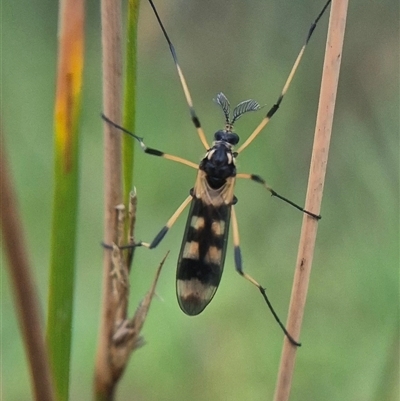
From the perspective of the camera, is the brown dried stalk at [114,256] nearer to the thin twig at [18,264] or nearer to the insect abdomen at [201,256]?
the thin twig at [18,264]

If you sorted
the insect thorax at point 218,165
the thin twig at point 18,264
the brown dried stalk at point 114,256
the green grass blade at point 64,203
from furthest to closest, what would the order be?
1. the insect thorax at point 218,165
2. the brown dried stalk at point 114,256
3. the green grass blade at point 64,203
4. the thin twig at point 18,264

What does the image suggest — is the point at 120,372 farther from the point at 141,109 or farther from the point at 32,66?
the point at 32,66

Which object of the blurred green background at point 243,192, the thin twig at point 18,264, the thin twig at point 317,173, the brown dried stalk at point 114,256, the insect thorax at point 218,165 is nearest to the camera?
the thin twig at point 18,264

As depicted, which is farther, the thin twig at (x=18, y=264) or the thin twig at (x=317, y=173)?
the thin twig at (x=317, y=173)

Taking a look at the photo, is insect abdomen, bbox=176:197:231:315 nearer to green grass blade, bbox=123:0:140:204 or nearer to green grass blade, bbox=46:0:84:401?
green grass blade, bbox=123:0:140:204

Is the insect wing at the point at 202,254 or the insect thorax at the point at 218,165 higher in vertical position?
the insect thorax at the point at 218,165

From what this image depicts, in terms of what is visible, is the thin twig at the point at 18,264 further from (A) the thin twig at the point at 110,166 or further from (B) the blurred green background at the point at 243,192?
(B) the blurred green background at the point at 243,192

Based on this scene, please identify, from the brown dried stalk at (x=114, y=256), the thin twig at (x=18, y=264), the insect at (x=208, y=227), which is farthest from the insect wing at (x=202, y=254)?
the thin twig at (x=18, y=264)

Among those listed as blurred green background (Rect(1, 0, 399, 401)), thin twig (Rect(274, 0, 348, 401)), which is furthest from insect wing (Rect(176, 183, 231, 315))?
blurred green background (Rect(1, 0, 399, 401))
